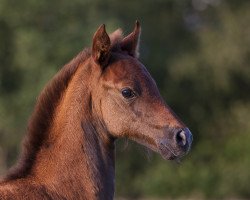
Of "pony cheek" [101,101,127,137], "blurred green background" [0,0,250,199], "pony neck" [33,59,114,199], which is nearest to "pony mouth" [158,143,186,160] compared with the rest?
"pony cheek" [101,101,127,137]

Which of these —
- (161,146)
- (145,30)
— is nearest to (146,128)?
(161,146)

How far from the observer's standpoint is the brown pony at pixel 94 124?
8.84m

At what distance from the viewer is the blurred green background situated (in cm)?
3750

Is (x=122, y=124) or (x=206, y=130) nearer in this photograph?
(x=122, y=124)

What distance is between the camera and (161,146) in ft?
29.3

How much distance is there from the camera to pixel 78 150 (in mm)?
8938

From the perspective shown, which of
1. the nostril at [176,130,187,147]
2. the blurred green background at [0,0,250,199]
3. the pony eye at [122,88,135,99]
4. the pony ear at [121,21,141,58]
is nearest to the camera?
the nostril at [176,130,187,147]

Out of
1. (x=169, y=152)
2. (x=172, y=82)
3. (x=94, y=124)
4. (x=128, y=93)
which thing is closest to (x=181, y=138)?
(x=169, y=152)

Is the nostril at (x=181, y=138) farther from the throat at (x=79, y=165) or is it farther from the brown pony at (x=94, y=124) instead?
the throat at (x=79, y=165)

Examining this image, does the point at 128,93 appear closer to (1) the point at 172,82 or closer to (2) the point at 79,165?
(2) the point at 79,165

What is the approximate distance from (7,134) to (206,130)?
12944mm

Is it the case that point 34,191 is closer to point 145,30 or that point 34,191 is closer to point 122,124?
point 122,124

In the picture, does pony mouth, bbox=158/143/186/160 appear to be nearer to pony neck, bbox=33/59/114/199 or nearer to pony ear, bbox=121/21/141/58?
pony neck, bbox=33/59/114/199

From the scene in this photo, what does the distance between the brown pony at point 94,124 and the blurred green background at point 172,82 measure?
77.2ft
